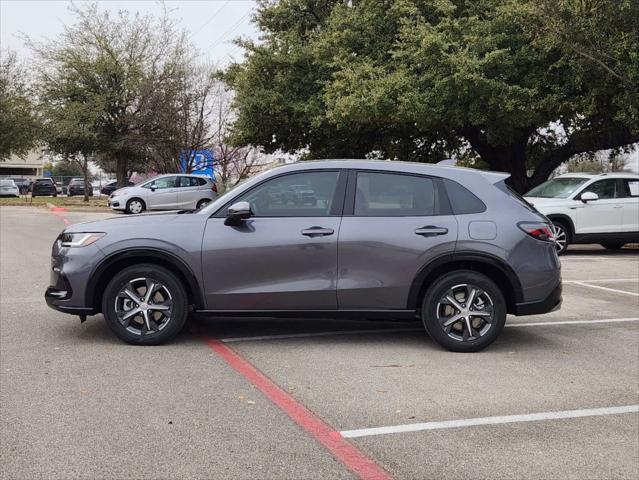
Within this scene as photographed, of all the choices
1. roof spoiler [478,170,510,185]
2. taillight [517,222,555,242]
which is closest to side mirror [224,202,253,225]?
roof spoiler [478,170,510,185]

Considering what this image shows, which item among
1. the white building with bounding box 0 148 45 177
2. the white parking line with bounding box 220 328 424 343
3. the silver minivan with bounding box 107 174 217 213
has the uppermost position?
the white building with bounding box 0 148 45 177

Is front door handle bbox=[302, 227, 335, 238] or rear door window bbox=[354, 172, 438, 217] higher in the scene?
rear door window bbox=[354, 172, 438, 217]

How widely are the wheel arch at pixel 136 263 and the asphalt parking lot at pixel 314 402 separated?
45 cm

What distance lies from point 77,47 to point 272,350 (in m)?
34.1

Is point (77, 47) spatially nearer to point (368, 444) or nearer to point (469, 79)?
point (469, 79)

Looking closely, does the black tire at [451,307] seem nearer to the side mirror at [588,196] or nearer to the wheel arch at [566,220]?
the wheel arch at [566,220]

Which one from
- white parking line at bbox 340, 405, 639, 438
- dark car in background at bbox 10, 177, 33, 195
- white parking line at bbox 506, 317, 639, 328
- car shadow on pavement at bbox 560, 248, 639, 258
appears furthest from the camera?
dark car in background at bbox 10, 177, 33, 195

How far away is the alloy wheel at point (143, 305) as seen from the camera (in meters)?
6.17

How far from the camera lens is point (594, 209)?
15.2m

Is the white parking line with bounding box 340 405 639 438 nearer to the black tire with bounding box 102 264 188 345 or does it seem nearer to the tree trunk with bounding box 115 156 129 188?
the black tire with bounding box 102 264 188 345

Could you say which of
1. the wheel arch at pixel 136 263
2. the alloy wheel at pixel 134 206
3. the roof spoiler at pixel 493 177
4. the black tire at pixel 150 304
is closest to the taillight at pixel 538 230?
the roof spoiler at pixel 493 177

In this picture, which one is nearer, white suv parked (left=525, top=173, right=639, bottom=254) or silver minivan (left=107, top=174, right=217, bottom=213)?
white suv parked (left=525, top=173, right=639, bottom=254)

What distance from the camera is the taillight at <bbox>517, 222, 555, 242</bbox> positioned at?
6.27m

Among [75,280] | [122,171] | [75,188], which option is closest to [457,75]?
[75,280]
